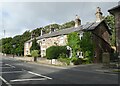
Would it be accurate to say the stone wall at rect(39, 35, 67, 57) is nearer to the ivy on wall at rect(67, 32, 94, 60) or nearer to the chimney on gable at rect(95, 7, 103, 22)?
the ivy on wall at rect(67, 32, 94, 60)

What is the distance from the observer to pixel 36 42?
7006 centimetres

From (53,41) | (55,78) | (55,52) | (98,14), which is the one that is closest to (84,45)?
(55,52)

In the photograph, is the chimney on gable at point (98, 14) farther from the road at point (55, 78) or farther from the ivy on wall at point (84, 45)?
the road at point (55, 78)

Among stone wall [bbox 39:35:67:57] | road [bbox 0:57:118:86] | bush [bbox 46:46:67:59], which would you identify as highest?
stone wall [bbox 39:35:67:57]

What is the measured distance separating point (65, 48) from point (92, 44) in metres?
6.75

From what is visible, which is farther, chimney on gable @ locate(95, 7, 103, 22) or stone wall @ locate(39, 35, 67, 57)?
stone wall @ locate(39, 35, 67, 57)

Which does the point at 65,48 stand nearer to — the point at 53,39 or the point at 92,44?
the point at 92,44

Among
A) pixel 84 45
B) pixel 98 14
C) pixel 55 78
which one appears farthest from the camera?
pixel 98 14

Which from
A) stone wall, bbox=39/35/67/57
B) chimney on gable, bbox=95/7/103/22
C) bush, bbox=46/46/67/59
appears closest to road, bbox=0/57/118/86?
bush, bbox=46/46/67/59

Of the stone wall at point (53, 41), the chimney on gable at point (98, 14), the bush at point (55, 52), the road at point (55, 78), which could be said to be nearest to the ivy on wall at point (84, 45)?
the bush at point (55, 52)

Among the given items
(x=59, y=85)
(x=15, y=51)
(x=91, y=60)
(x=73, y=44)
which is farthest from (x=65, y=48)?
(x=15, y=51)

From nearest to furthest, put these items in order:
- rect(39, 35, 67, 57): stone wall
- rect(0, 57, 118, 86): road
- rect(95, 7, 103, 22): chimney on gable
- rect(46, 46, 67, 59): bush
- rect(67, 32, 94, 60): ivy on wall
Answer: rect(0, 57, 118, 86): road
rect(67, 32, 94, 60): ivy on wall
rect(95, 7, 103, 22): chimney on gable
rect(46, 46, 67, 59): bush
rect(39, 35, 67, 57): stone wall

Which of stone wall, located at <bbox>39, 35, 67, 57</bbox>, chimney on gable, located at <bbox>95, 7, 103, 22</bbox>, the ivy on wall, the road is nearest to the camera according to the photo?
the road

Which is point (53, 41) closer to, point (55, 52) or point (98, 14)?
point (55, 52)
